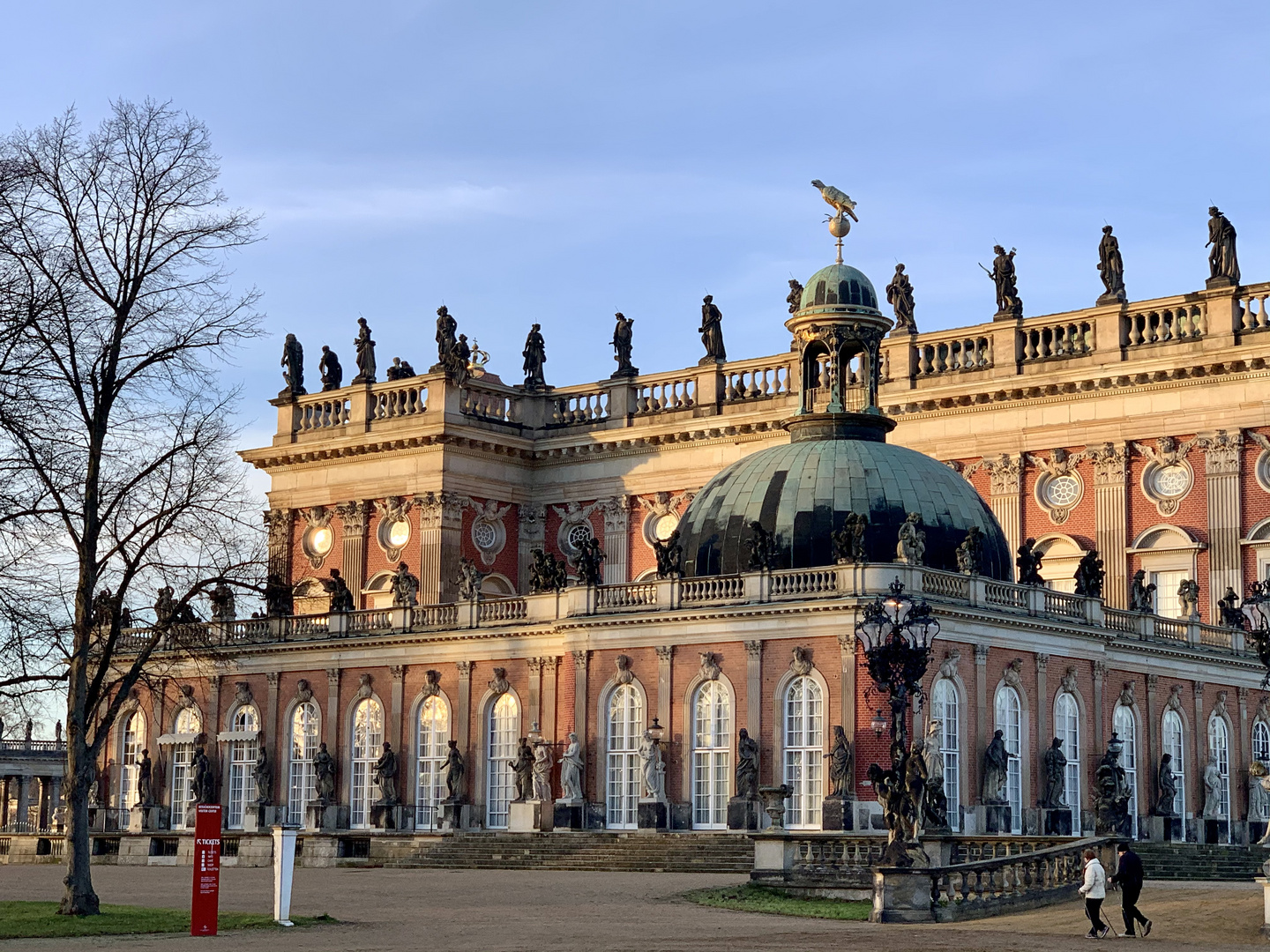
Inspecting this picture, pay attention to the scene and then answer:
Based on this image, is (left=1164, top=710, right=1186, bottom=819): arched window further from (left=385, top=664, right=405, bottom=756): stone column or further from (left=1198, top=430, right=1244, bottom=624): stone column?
(left=385, top=664, right=405, bottom=756): stone column

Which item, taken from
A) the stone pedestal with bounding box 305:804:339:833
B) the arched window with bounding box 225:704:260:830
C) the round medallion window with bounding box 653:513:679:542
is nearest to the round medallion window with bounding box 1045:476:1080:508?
the round medallion window with bounding box 653:513:679:542

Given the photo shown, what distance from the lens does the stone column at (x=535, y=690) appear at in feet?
181

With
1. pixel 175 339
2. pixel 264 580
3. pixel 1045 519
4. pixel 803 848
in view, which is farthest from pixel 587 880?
pixel 1045 519

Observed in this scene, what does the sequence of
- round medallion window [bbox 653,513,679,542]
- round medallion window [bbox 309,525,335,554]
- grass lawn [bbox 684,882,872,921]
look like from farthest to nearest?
round medallion window [bbox 309,525,335,554] < round medallion window [bbox 653,513,679,542] < grass lawn [bbox 684,882,872,921]

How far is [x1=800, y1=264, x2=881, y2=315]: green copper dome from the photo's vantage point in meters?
56.6

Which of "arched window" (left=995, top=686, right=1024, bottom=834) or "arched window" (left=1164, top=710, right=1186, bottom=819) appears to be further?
"arched window" (left=1164, top=710, right=1186, bottom=819)

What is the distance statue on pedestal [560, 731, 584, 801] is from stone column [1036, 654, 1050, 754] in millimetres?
10483

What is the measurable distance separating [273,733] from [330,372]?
18.6 m

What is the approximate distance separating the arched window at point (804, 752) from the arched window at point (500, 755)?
9.18 m

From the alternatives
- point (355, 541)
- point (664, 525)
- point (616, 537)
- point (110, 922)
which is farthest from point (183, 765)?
point (110, 922)

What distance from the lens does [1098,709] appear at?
174 feet

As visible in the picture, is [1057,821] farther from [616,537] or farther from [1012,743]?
[616,537]

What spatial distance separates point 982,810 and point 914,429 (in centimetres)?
1814

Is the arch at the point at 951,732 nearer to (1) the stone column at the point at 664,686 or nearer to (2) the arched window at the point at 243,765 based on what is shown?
(1) the stone column at the point at 664,686
